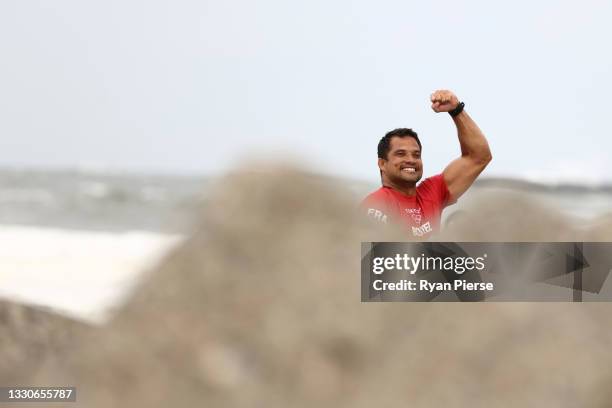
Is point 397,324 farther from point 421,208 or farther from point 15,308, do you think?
point 15,308

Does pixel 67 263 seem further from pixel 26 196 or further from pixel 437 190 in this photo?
pixel 26 196

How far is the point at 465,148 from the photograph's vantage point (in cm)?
268

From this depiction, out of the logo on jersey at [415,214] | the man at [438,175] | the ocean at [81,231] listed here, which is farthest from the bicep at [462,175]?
the ocean at [81,231]

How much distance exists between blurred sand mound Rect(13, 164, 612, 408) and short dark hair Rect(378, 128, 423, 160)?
4.52ft

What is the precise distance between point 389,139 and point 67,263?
1027cm

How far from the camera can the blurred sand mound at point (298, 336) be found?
118 cm

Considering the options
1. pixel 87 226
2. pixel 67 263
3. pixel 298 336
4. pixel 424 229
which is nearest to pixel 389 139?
pixel 424 229

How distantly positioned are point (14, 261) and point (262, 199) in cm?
1181

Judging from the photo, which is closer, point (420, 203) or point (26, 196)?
point (420, 203)

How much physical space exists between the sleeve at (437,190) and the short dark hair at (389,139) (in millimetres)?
127

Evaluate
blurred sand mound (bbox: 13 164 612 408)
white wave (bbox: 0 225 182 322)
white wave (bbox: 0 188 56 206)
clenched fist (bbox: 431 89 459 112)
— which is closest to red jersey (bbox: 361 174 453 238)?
clenched fist (bbox: 431 89 459 112)

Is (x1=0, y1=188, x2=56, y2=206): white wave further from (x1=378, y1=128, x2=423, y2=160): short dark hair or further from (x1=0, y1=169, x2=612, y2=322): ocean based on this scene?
(x1=378, y1=128, x2=423, y2=160): short dark hair

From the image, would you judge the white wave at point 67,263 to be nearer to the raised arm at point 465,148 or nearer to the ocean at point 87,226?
the ocean at point 87,226

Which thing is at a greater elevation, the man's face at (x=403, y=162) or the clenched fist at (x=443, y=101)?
the clenched fist at (x=443, y=101)
